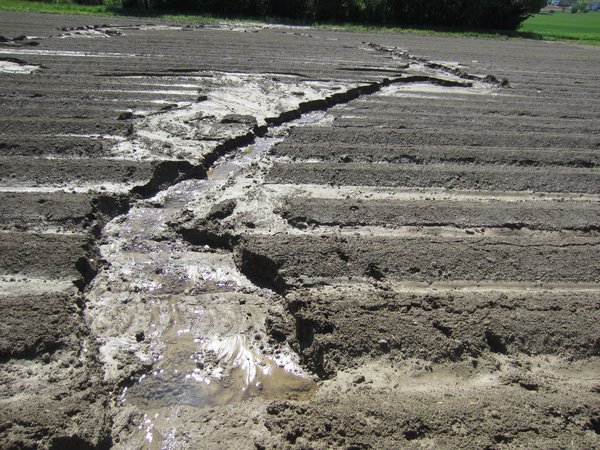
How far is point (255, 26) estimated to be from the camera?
15.1 m

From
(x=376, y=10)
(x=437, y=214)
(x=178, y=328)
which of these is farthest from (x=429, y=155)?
(x=376, y=10)

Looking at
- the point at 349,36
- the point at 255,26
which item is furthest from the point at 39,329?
the point at 255,26

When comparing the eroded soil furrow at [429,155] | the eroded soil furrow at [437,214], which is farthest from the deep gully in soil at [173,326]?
the eroded soil furrow at [429,155]

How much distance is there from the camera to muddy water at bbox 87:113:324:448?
2.20 meters

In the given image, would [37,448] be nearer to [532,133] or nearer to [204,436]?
[204,436]

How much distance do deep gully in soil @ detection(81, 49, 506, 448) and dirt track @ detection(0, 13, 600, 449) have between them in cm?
1

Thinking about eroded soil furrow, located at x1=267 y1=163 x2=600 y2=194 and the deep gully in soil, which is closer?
the deep gully in soil

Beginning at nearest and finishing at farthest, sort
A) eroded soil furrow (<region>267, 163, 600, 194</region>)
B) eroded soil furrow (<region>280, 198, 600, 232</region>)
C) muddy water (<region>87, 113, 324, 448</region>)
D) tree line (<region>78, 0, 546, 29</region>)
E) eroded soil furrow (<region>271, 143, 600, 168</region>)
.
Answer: muddy water (<region>87, 113, 324, 448</region>) → eroded soil furrow (<region>280, 198, 600, 232</region>) → eroded soil furrow (<region>267, 163, 600, 194</region>) → eroded soil furrow (<region>271, 143, 600, 168</region>) → tree line (<region>78, 0, 546, 29</region>)

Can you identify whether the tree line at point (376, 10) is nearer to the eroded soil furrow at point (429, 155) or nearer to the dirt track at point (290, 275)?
the dirt track at point (290, 275)

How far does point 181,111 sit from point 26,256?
3.05 m

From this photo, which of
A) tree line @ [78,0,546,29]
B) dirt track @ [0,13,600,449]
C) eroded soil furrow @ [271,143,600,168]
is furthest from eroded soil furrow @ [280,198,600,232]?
tree line @ [78,0,546,29]

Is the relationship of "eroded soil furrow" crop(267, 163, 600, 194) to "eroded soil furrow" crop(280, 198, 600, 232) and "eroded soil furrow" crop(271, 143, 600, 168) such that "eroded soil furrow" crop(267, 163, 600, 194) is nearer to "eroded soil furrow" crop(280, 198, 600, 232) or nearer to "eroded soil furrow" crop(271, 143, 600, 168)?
"eroded soil furrow" crop(271, 143, 600, 168)

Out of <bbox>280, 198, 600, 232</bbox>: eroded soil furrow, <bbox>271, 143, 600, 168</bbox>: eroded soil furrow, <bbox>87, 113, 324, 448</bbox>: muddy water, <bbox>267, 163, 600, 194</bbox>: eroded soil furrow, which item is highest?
<bbox>271, 143, 600, 168</bbox>: eroded soil furrow

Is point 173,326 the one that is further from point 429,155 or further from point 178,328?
point 429,155
